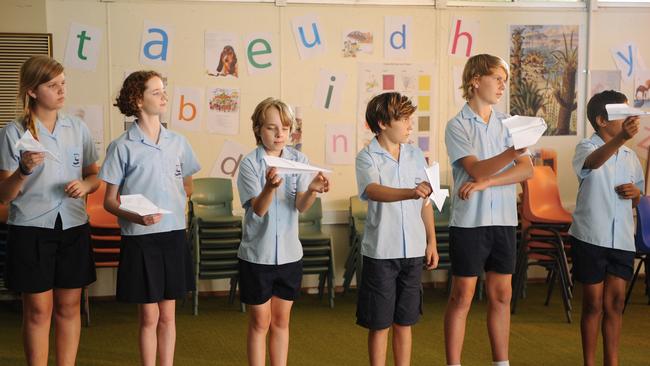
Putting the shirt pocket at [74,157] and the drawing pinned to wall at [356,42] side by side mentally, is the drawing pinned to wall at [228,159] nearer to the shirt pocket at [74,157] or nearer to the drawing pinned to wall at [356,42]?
the drawing pinned to wall at [356,42]

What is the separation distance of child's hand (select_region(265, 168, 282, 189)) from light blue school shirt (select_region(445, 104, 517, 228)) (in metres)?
0.97

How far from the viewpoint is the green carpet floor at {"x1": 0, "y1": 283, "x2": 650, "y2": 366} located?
15.4 feet

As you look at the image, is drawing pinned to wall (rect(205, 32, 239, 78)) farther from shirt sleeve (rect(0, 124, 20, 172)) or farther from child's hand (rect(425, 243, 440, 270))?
child's hand (rect(425, 243, 440, 270))

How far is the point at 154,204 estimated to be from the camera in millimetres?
3508

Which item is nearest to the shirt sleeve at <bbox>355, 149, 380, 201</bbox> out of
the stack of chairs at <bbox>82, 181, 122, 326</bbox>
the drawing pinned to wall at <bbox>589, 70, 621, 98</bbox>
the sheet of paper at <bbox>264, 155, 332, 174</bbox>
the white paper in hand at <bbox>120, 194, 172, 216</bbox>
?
the sheet of paper at <bbox>264, 155, 332, 174</bbox>

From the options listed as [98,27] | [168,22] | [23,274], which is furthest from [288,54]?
[23,274]

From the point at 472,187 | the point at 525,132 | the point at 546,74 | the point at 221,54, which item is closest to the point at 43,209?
the point at 472,187

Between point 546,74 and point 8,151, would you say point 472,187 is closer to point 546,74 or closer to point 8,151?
point 8,151

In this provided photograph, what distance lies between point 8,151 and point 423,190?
1.76 meters

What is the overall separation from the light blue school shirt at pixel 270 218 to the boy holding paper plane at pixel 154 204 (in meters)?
0.31

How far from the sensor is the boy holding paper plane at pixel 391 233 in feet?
11.9

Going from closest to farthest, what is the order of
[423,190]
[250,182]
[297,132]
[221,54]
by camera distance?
[423,190], [250,182], [221,54], [297,132]

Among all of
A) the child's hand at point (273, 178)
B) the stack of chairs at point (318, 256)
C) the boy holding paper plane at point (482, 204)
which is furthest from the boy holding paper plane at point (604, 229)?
the stack of chairs at point (318, 256)

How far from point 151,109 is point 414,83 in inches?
132
